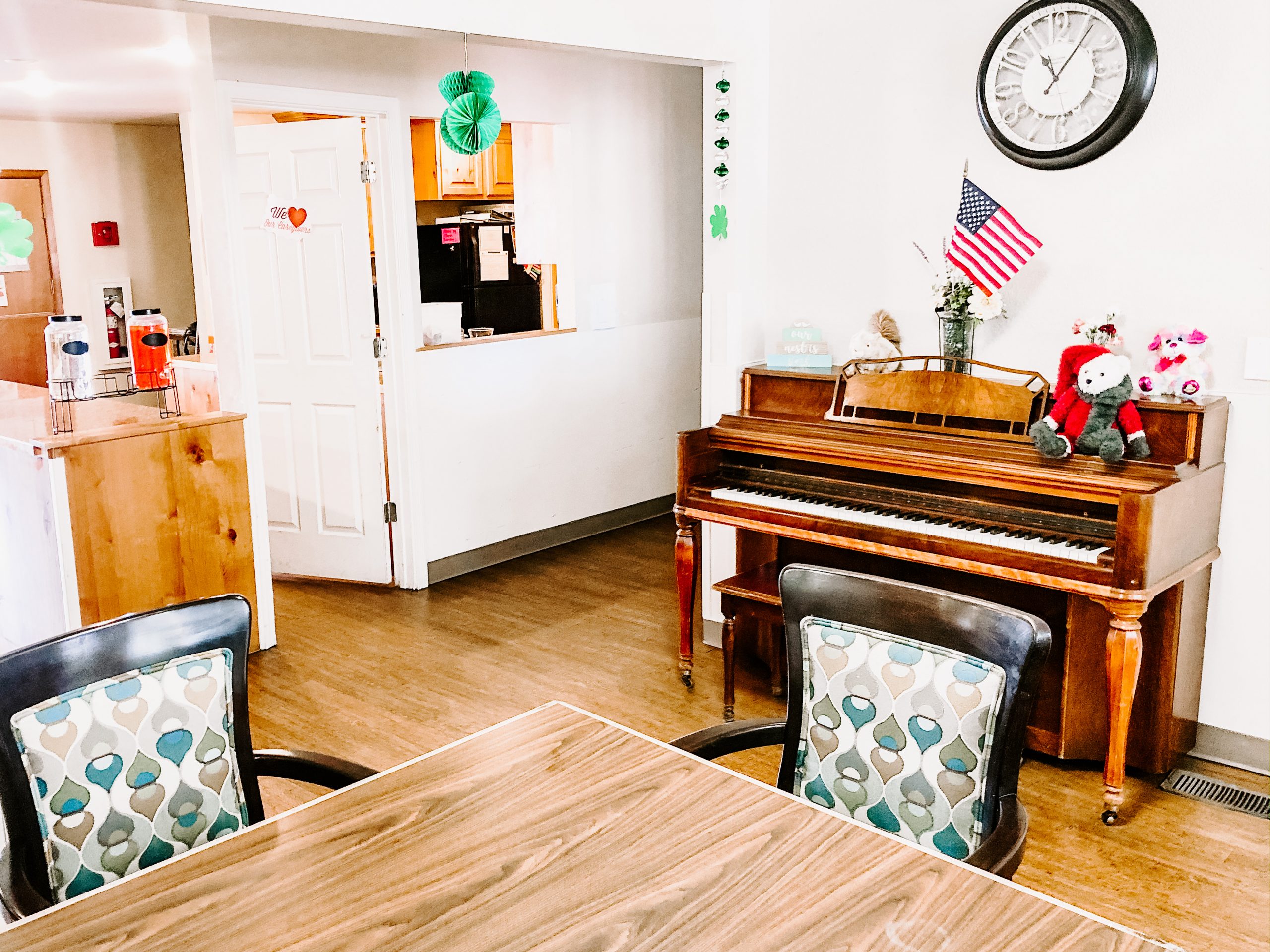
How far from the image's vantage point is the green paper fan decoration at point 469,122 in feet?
9.55

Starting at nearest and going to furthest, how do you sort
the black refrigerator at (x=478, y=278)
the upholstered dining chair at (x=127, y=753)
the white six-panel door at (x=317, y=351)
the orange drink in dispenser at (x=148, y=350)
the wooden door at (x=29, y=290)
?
1. the upholstered dining chair at (x=127, y=753)
2. the orange drink in dispenser at (x=148, y=350)
3. the white six-panel door at (x=317, y=351)
4. the black refrigerator at (x=478, y=278)
5. the wooden door at (x=29, y=290)

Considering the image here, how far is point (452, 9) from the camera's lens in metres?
3.01

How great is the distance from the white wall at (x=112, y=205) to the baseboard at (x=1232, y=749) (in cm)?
534

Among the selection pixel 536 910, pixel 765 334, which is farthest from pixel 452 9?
pixel 536 910

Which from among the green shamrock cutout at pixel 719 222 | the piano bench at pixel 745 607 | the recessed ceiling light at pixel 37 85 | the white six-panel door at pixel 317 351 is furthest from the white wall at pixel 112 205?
the piano bench at pixel 745 607

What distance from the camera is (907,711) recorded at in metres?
1.83

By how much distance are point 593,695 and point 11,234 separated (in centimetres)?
234

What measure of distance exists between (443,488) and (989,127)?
2796 millimetres

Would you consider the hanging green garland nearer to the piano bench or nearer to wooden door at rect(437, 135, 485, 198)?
the piano bench

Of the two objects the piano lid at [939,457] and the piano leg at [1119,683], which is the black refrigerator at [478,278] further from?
the piano leg at [1119,683]

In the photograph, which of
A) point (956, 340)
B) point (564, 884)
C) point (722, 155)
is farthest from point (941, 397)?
point (564, 884)

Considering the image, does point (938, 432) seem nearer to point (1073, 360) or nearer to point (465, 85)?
point (1073, 360)

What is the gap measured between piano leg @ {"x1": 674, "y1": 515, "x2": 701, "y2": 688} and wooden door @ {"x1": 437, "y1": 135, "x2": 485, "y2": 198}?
3.09m

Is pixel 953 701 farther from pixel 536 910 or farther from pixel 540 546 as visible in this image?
pixel 540 546
